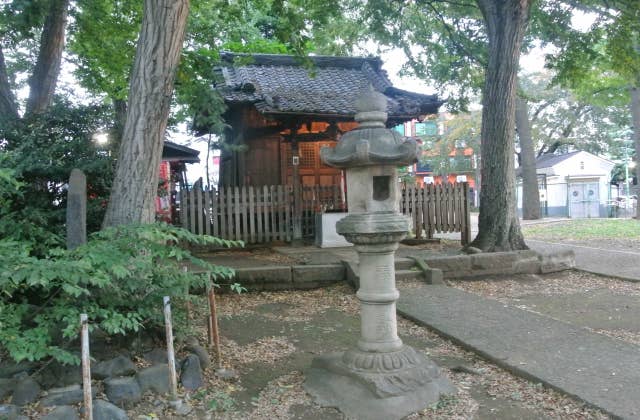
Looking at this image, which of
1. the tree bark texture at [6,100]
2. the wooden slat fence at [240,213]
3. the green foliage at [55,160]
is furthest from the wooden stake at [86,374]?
the wooden slat fence at [240,213]

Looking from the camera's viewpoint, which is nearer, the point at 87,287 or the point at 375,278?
the point at 87,287

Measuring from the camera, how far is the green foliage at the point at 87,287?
3.39m

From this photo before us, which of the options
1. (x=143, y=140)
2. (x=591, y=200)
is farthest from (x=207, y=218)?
(x=591, y=200)

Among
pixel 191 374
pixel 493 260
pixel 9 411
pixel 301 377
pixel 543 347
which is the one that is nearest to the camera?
pixel 9 411

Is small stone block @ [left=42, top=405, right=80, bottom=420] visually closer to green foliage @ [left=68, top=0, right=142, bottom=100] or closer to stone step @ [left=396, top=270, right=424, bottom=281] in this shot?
stone step @ [left=396, top=270, right=424, bottom=281]

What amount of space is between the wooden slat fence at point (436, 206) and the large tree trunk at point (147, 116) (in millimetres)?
8126

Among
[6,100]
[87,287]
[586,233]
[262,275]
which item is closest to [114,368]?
[87,287]

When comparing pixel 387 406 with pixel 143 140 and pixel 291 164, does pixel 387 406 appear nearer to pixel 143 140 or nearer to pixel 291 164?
pixel 143 140

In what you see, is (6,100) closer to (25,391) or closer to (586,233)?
(25,391)

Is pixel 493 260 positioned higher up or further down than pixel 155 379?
higher up

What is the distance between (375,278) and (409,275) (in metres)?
4.58

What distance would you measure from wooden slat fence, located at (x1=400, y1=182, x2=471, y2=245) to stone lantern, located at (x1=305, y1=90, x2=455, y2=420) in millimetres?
8282

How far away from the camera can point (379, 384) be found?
13.3ft

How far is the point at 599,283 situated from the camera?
900cm
